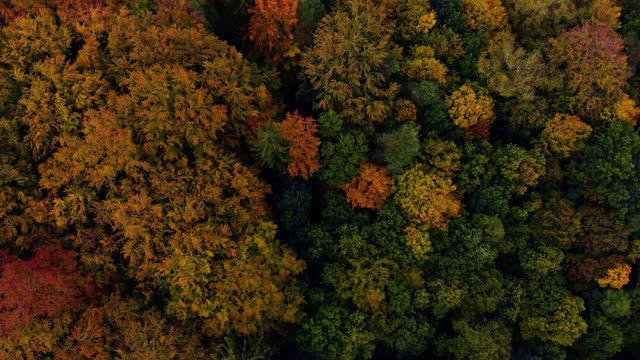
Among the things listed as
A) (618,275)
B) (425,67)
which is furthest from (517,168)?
(618,275)

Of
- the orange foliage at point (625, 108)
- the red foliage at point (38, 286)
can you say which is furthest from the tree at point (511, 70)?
the red foliage at point (38, 286)

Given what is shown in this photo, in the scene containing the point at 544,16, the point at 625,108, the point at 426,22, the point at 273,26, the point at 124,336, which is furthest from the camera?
the point at 544,16

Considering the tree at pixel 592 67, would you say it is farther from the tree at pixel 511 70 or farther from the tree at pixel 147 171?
the tree at pixel 147 171

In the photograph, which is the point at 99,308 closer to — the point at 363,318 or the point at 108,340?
the point at 108,340

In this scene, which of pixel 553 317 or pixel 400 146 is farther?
pixel 553 317

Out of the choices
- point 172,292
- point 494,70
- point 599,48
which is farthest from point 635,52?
point 172,292

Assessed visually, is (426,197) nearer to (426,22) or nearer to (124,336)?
(426,22)
